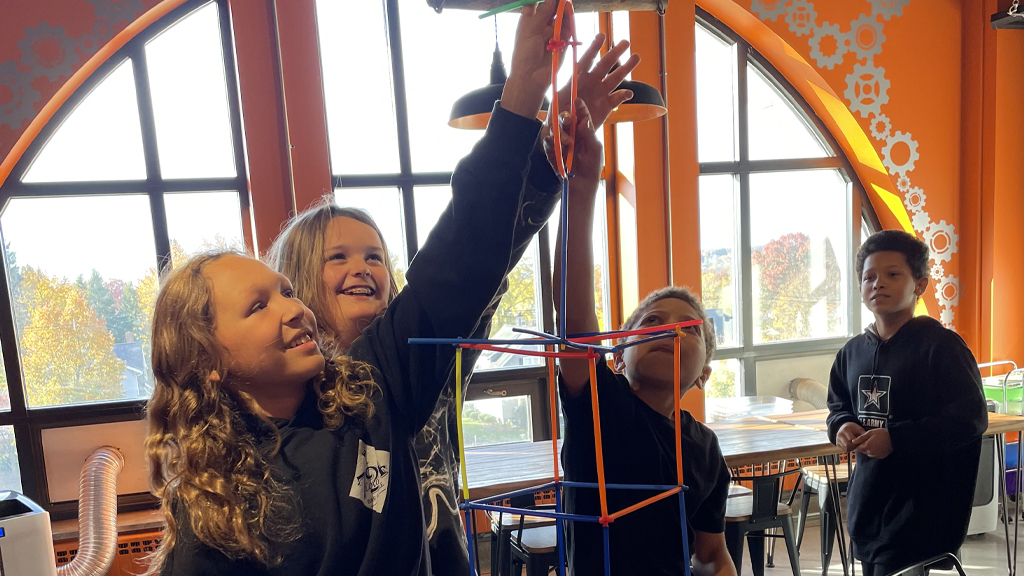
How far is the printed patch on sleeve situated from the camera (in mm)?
714

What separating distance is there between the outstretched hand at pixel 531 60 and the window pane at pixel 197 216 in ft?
10.2

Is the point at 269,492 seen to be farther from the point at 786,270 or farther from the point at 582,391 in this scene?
the point at 786,270

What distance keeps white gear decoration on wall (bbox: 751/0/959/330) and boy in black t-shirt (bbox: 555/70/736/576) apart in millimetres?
3459

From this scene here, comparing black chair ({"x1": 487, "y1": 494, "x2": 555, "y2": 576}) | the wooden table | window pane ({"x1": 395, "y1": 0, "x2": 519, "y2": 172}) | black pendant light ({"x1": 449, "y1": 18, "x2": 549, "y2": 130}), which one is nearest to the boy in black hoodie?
the wooden table

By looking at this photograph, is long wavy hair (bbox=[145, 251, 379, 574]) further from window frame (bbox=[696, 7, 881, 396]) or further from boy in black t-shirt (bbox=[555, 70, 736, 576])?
window frame (bbox=[696, 7, 881, 396])

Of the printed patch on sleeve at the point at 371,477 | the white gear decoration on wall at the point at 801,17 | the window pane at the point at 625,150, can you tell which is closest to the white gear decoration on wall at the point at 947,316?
the white gear decoration on wall at the point at 801,17

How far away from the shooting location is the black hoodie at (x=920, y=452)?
6.07ft

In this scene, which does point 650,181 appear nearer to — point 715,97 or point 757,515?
point 715,97

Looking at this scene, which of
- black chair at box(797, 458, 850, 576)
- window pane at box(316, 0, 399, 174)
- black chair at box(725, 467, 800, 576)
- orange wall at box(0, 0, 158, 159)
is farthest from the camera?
window pane at box(316, 0, 399, 174)

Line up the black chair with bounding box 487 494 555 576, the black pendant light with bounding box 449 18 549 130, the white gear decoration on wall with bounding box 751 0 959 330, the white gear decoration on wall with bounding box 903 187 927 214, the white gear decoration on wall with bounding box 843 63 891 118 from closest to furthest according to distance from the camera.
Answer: the black pendant light with bounding box 449 18 549 130 → the black chair with bounding box 487 494 555 576 → the white gear decoration on wall with bounding box 751 0 959 330 → the white gear decoration on wall with bounding box 843 63 891 118 → the white gear decoration on wall with bounding box 903 187 927 214

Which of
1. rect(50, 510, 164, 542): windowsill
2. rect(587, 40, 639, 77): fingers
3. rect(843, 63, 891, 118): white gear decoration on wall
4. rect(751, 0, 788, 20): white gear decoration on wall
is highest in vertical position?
rect(751, 0, 788, 20): white gear decoration on wall

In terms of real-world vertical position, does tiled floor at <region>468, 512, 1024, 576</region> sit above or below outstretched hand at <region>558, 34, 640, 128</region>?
below

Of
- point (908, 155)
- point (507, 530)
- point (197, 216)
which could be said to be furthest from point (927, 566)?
point (197, 216)

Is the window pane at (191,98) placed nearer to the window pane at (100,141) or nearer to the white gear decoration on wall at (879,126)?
the window pane at (100,141)
